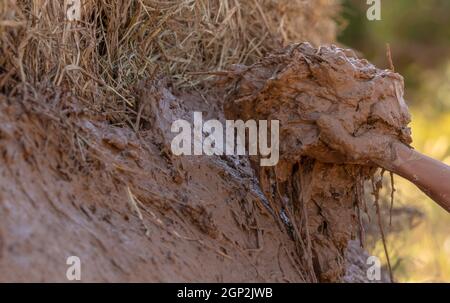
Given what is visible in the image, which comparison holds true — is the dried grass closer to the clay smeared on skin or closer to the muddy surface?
the muddy surface

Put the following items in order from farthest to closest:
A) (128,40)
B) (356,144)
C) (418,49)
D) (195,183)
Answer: (418,49)
(128,40)
(195,183)
(356,144)

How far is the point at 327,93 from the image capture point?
2.61 meters

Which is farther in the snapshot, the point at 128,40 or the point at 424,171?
the point at 128,40

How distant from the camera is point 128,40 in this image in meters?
3.02

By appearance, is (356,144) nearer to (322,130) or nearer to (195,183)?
(322,130)

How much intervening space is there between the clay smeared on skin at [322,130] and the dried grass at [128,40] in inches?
18.6

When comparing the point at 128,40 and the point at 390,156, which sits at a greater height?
the point at 128,40

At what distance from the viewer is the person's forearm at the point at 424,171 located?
2.56 m

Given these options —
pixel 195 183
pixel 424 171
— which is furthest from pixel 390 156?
pixel 195 183

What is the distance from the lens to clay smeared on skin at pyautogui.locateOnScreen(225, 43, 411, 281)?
2574mm

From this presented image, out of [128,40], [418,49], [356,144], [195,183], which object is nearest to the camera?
[356,144]

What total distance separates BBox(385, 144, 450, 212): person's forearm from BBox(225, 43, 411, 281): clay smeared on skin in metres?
0.06

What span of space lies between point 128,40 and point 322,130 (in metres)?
0.93
